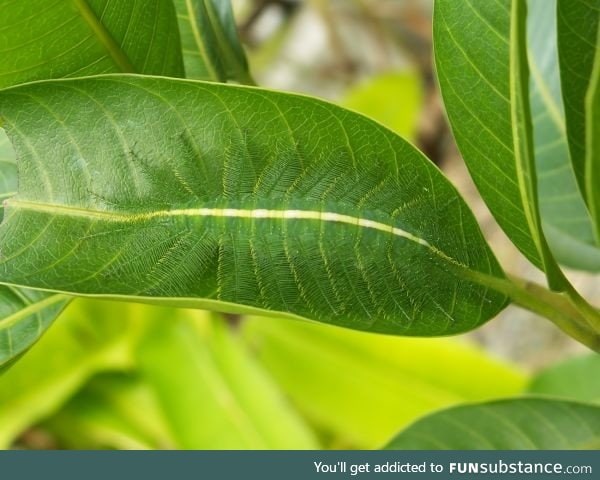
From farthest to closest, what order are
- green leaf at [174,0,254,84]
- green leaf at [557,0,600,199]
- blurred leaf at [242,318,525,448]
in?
blurred leaf at [242,318,525,448] → green leaf at [174,0,254,84] → green leaf at [557,0,600,199]

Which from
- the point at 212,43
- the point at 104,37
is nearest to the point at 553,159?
the point at 212,43

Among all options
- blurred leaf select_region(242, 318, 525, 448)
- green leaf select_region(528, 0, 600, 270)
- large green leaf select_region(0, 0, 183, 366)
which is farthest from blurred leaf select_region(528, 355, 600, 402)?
large green leaf select_region(0, 0, 183, 366)

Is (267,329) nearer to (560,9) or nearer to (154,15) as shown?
(154,15)

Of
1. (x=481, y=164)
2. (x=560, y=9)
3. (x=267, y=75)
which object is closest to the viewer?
(x=560, y=9)

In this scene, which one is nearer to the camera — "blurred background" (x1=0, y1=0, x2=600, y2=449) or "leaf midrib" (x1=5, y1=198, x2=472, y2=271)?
"leaf midrib" (x1=5, y1=198, x2=472, y2=271)

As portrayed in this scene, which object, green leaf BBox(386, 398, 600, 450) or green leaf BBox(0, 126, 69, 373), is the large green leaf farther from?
green leaf BBox(386, 398, 600, 450)

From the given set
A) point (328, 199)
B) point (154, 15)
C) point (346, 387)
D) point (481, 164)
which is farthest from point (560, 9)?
point (346, 387)

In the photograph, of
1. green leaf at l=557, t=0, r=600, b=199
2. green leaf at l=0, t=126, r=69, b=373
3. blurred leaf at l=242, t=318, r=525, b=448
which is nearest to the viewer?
green leaf at l=557, t=0, r=600, b=199
